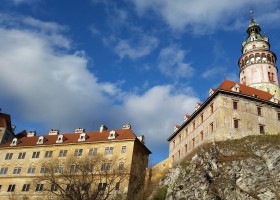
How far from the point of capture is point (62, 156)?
64.6 meters

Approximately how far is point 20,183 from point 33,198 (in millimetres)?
4977

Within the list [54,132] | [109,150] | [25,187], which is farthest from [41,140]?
[109,150]

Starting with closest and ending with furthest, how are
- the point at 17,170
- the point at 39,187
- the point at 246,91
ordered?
the point at 246,91 < the point at 39,187 < the point at 17,170

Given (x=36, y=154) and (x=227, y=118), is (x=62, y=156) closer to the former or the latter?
(x=36, y=154)

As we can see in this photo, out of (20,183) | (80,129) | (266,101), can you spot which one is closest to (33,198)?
(20,183)

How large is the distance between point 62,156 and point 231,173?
115 feet

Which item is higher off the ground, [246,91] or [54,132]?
[246,91]

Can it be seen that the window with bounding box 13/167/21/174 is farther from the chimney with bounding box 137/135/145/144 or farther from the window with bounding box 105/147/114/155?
the chimney with bounding box 137/135/145/144

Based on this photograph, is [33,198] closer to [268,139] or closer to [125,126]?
[125,126]

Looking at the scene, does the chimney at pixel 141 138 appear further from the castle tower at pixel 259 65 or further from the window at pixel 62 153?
the castle tower at pixel 259 65

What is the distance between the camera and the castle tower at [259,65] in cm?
6881

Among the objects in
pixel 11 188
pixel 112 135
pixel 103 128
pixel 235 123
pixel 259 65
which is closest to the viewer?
pixel 235 123

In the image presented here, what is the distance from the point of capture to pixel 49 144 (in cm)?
6656

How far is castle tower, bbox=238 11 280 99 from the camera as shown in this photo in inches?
2709
